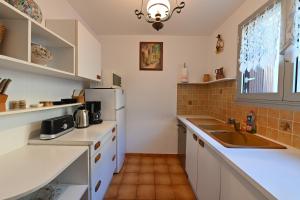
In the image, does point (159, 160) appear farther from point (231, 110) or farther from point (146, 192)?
point (231, 110)

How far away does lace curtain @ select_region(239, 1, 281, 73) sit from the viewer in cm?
168

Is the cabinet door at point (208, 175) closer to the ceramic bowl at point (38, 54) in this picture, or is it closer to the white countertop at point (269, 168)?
the white countertop at point (269, 168)

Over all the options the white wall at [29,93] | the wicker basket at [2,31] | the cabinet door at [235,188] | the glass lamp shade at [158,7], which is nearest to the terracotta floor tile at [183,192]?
the cabinet door at [235,188]

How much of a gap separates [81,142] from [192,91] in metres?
2.56

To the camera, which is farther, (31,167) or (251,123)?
(251,123)

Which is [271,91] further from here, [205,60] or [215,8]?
A: [205,60]

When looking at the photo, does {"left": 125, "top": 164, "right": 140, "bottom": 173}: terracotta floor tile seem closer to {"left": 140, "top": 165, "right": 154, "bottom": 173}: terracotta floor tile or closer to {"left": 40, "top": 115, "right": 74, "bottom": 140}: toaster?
{"left": 140, "top": 165, "right": 154, "bottom": 173}: terracotta floor tile

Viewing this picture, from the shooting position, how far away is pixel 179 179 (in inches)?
109

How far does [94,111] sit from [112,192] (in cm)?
106

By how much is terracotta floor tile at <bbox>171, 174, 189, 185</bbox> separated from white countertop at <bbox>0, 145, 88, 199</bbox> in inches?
63.2

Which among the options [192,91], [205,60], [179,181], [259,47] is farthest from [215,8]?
[179,181]

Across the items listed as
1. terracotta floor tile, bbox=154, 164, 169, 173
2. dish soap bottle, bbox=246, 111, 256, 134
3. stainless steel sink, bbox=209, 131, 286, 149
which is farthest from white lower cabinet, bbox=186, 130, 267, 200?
terracotta floor tile, bbox=154, 164, 169, 173

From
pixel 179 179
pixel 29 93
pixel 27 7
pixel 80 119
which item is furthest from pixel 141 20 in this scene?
pixel 179 179

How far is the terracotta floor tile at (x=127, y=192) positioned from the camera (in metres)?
2.31
